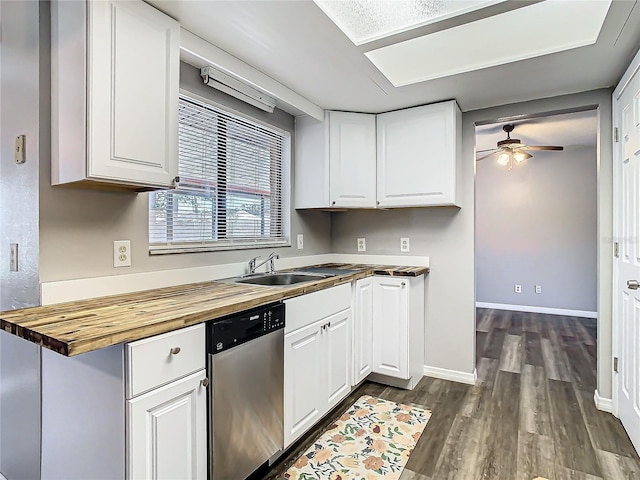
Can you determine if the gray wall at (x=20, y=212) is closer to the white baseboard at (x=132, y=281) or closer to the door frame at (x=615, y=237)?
the white baseboard at (x=132, y=281)

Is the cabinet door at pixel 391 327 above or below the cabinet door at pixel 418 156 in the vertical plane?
below

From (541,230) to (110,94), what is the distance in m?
5.69

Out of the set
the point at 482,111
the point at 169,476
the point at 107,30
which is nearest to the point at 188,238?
the point at 107,30

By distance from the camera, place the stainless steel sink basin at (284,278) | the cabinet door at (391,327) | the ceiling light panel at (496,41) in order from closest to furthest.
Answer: the ceiling light panel at (496,41)
the stainless steel sink basin at (284,278)
the cabinet door at (391,327)

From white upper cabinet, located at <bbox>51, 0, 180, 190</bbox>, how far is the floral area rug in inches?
62.3

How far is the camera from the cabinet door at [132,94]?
1.36 m

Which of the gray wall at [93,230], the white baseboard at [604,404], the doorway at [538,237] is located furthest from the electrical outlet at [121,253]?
the doorway at [538,237]

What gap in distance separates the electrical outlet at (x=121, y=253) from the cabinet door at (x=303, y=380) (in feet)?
2.79

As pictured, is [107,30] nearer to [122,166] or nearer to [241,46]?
Answer: [122,166]

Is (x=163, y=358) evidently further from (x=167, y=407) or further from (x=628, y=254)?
(x=628, y=254)

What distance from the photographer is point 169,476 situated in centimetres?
127

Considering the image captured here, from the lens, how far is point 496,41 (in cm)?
204

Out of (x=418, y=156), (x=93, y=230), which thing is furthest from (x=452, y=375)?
(x=93, y=230)

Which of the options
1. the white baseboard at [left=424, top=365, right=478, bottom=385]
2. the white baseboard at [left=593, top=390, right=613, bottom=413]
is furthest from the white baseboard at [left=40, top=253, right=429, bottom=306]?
the white baseboard at [left=593, top=390, right=613, bottom=413]
